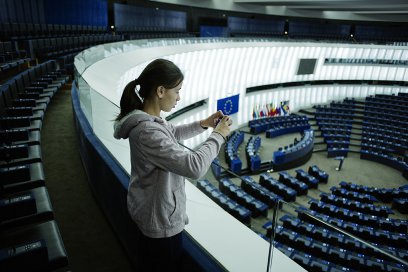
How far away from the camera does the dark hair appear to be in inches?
49.7

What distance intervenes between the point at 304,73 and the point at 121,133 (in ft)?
73.9

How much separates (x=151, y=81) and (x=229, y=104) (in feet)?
52.5

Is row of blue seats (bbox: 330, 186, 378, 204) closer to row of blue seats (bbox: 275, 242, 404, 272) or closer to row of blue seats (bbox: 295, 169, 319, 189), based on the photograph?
row of blue seats (bbox: 295, 169, 319, 189)

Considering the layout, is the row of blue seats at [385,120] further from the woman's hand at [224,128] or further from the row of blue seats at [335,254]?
the woman's hand at [224,128]

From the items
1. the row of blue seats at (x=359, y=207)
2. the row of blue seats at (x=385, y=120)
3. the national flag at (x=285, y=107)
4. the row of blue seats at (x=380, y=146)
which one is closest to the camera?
the row of blue seats at (x=359, y=207)

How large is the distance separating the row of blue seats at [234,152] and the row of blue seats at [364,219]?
4283 mm

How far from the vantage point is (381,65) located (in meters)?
22.7

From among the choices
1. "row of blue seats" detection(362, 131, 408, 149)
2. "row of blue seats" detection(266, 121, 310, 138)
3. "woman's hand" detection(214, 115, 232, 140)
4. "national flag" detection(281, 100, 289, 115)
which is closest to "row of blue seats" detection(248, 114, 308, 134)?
"row of blue seats" detection(266, 121, 310, 138)

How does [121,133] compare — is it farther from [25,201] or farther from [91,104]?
[91,104]

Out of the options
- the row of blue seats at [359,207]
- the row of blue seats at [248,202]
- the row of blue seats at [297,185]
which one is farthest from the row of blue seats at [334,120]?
the row of blue seats at [248,202]

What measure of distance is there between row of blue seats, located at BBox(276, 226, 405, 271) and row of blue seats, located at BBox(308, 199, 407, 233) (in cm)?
169

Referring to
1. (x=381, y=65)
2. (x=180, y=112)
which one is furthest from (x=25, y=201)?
(x=381, y=65)

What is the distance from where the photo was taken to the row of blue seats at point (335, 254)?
257 inches

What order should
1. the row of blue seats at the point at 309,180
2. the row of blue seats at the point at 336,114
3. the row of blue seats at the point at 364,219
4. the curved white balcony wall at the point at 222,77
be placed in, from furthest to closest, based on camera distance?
the row of blue seats at the point at 336,114, the row of blue seats at the point at 309,180, the row of blue seats at the point at 364,219, the curved white balcony wall at the point at 222,77
